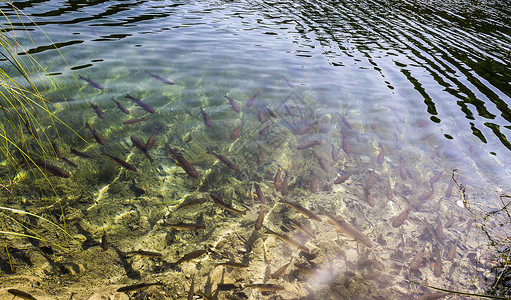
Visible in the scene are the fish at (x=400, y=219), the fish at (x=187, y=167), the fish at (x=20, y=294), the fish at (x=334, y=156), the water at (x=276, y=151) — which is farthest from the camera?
the fish at (x=334, y=156)

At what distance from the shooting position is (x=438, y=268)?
4.45m

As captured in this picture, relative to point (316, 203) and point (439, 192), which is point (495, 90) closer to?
point (439, 192)

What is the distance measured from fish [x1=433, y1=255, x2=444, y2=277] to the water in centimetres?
5

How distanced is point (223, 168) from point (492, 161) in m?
6.04

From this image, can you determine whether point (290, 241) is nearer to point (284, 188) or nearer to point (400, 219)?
point (284, 188)

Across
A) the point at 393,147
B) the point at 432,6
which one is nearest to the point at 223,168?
the point at 393,147

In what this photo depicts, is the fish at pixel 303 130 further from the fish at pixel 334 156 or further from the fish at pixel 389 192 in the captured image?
the fish at pixel 389 192

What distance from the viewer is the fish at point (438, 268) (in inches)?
173

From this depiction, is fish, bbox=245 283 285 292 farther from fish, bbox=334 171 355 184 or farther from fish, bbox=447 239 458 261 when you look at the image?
fish, bbox=447 239 458 261

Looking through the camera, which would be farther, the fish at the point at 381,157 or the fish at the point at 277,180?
the fish at the point at 381,157

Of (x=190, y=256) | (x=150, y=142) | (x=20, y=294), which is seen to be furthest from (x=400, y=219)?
(x=20, y=294)

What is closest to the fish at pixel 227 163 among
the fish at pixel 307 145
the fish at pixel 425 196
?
the fish at pixel 307 145

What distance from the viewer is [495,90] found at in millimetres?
9219

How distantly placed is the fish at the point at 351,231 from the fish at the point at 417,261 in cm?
64
